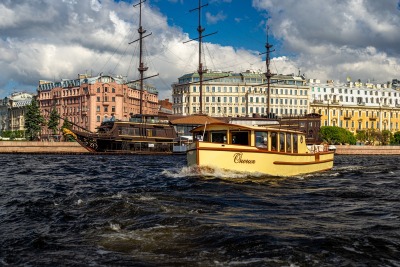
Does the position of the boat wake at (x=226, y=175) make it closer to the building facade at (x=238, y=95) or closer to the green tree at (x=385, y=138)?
the building facade at (x=238, y=95)

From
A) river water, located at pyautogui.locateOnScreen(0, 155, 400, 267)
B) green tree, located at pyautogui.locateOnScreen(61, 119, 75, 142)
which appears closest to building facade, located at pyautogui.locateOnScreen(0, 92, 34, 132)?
green tree, located at pyautogui.locateOnScreen(61, 119, 75, 142)

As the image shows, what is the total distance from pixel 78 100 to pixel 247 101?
4415 centimetres

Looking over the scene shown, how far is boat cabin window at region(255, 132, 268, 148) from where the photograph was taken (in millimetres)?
21875

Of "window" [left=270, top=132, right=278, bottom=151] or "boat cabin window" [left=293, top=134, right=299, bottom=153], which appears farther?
"boat cabin window" [left=293, top=134, right=299, bottom=153]

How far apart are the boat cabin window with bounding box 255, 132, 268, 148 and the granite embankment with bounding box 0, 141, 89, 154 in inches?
2134

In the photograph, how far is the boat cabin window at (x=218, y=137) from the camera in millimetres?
22531

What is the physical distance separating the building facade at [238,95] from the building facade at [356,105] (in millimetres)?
5947

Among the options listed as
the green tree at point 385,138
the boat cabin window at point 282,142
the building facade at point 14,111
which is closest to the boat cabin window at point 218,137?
the boat cabin window at point 282,142

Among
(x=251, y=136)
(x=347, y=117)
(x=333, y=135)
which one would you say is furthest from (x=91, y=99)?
(x=251, y=136)

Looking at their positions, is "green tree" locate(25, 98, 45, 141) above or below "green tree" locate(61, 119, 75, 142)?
above

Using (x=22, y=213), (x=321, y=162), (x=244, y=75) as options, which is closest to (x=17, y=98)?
(x=244, y=75)

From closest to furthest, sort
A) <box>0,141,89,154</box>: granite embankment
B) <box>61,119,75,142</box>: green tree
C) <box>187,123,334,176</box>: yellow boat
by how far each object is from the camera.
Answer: <box>187,123,334,176</box>: yellow boat → <box>61,119,75,142</box>: green tree → <box>0,141,89,154</box>: granite embankment

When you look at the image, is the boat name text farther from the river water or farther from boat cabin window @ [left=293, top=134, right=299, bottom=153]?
the river water

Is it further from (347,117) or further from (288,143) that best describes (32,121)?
(288,143)
